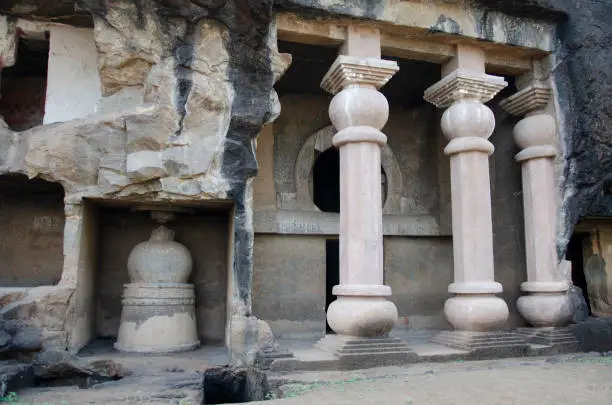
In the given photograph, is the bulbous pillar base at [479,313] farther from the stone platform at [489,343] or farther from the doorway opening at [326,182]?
the doorway opening at [326,182]

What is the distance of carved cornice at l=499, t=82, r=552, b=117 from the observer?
803 centimetres

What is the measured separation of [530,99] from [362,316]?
4268 mm

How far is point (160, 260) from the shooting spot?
717 centimetres

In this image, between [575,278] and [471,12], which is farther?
[575,278]

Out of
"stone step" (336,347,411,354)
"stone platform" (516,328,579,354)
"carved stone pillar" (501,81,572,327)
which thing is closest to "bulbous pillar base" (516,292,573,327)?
"carved stone pillar" (501,81,572,327)

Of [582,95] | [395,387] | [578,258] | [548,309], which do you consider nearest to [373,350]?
[395,387]

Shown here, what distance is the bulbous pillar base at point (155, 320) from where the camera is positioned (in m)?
6.86

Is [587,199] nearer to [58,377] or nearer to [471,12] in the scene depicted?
[471,12]

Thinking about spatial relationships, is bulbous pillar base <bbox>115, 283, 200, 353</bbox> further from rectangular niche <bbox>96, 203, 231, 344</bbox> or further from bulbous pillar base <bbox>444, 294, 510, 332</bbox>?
bulbous pillar base <bbox>444, 294, 510, 332</bbox>

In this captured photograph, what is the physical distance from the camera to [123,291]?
742 centimetres

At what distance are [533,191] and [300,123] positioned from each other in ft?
12.4

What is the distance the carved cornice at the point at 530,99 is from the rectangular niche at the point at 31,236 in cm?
663

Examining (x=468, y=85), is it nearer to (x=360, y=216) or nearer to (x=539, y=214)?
(x=539, y=214)

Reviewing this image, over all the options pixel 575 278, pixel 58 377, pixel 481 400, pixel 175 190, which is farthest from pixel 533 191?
pixel 58 377
